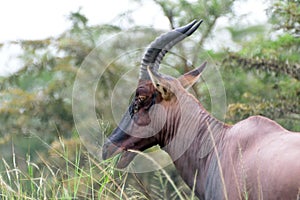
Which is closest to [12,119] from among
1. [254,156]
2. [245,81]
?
[245,81]

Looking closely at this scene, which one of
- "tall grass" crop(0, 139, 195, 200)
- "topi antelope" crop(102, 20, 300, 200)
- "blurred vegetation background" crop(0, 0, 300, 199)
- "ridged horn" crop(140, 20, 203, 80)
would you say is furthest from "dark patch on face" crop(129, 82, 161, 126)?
"blurred vegetation background" crop(0, 0, 300, 199)

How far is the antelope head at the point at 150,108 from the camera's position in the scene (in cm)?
573

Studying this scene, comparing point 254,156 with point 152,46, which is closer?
point 254,156

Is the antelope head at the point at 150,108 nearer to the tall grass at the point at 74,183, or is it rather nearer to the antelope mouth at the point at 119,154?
the antelope mouth at the point at 119,154

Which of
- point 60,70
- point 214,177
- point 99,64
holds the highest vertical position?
point 214,177

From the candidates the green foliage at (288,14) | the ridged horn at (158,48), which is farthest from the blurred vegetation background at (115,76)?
the ridged horn at (158,48)

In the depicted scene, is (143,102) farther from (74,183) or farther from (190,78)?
(74,183)

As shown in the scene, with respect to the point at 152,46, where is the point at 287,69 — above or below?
below

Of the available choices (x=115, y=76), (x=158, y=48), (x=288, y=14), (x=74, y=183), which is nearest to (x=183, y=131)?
(x=158, y=48)

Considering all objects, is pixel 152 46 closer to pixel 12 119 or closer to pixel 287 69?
pixel 287 69

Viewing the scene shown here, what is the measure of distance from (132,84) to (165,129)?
47.8 inches

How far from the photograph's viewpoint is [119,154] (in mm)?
5766

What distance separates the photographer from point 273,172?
4363 millimetres

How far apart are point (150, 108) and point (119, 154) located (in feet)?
1.47
